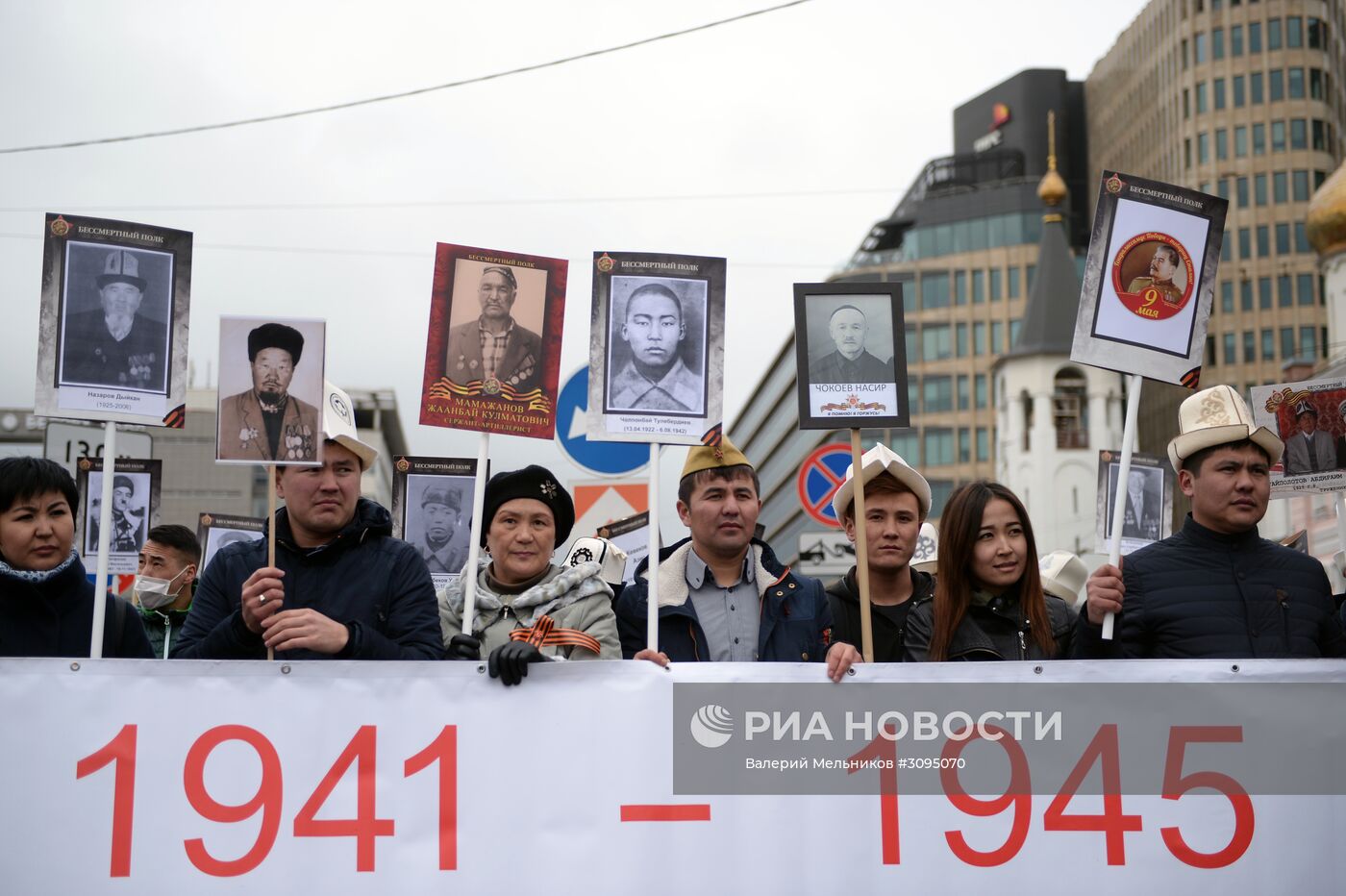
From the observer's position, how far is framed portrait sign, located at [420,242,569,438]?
16.0ft

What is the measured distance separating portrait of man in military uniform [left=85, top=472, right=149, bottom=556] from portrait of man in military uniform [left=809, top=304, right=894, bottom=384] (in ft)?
15.8

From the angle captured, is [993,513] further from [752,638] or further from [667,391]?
[667,391]

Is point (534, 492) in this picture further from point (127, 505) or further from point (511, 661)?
point (127, 505)

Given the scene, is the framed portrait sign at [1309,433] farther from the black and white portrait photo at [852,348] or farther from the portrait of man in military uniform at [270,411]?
the portrait of man in military uniform at [270,411]

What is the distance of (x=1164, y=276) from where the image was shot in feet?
16.3

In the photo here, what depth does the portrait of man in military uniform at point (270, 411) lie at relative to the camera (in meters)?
4.73

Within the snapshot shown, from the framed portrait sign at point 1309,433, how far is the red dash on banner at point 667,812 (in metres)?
2.24

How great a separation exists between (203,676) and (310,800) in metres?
0.46

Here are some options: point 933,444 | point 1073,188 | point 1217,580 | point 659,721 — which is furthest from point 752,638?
point 1073,188

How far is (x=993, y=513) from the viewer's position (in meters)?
5.32

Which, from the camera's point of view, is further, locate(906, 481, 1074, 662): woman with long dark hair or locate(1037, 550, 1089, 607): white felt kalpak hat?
locate(1037, 550, 1089, 607): white felt kalpak hat

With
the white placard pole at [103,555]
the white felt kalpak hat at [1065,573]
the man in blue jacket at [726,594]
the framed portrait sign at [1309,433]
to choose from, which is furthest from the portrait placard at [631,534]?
the white placard pole at [103,555]

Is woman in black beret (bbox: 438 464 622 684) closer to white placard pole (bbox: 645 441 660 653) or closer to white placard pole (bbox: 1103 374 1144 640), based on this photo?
white placard pole (bbox: 645 441 660 653)

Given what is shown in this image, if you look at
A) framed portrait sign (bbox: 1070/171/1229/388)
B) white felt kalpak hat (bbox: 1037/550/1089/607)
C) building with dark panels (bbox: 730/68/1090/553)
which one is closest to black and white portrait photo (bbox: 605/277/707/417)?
framed portrait sign (bbox: 1070/171/1229/388)
